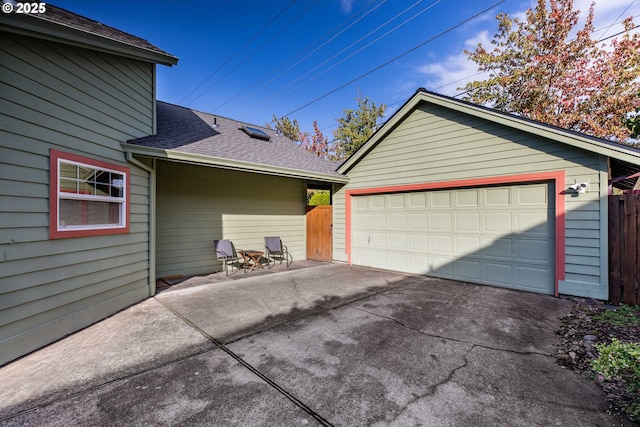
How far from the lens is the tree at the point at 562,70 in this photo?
1087 centimetres

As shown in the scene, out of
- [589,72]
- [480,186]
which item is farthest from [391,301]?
[589,72]

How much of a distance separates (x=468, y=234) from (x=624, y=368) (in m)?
3.50

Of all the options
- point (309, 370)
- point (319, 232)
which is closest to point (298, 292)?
point (309, 370)

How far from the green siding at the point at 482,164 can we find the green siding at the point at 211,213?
70.6 inches

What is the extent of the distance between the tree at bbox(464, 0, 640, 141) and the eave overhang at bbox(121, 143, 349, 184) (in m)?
9.94

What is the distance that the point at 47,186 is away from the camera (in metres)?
3.13

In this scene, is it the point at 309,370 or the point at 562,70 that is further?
the point at 562,70

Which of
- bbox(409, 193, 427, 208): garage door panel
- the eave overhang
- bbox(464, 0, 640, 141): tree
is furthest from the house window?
bbox(464, 0, 640, 141): tree

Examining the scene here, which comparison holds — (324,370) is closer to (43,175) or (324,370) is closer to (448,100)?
(43,175)

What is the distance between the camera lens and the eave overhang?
4.51 metres

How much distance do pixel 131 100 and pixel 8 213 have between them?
273 cm

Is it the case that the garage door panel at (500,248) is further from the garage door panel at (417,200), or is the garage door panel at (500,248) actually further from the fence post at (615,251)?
the garage door panel at (417,200)

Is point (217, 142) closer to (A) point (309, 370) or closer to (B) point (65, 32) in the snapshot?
(B) point (65, 32)

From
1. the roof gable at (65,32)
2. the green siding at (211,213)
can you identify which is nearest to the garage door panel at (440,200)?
the green siding at (211,213)
